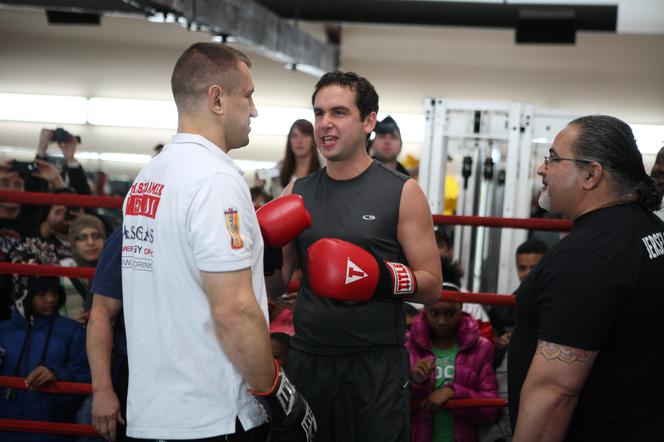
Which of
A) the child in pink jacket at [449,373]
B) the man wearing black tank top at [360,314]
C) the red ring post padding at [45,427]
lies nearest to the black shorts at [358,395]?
the man wearing black tank top at [360,314]

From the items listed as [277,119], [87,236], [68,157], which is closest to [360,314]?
[87,236]

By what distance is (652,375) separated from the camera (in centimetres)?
176

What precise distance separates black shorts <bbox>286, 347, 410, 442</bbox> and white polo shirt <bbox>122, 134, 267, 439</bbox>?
1.49ft

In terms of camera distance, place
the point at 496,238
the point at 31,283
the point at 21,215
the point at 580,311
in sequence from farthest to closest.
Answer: the point at 496,238 < the point at 21,215 < the point at 31,283 < the point at 580,311

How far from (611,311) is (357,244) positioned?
77 centimetres

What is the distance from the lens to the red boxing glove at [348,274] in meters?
2.05

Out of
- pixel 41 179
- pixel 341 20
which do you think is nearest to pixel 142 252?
pixel 41 179

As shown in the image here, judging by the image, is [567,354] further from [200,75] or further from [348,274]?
[200,75]

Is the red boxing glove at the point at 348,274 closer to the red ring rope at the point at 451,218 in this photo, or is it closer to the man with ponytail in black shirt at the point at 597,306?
the man with ponytail in black shirt at the point at 597,306

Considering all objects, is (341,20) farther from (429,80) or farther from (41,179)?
(41,179)

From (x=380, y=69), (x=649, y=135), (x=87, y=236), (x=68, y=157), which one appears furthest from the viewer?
(x=380, y=69)

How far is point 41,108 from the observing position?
9.86 metres

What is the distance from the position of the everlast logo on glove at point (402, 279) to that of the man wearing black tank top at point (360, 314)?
5cm

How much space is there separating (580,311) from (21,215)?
3.44 metres
